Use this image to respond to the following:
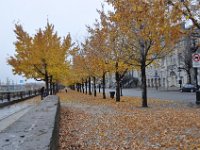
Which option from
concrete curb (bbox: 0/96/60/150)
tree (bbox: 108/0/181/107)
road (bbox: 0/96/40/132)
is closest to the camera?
concrete curb (bbox: 0/96/60/150)

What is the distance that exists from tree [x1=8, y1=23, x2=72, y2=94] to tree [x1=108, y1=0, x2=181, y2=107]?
49.0 ft

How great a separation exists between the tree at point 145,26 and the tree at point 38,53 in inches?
587

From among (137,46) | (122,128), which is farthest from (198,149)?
(137,46)

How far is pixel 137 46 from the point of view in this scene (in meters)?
23.5

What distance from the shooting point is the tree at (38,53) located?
130 ft

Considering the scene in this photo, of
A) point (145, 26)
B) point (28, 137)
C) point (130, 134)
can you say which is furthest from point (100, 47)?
point (28, 137)

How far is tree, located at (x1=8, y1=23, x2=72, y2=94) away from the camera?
39.6 meters

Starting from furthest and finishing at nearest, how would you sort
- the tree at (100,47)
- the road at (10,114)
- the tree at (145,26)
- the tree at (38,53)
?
the tree at (38,53)
the tree at (100,47)
the road at (10,114)
the tree at (145,26)

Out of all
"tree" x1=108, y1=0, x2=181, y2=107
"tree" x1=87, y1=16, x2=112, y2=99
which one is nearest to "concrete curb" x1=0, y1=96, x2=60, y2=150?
"tree" x1=108, y1=0, x2=181, y2=107

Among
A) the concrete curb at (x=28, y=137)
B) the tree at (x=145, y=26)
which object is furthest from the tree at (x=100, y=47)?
the concrete curb at (x=28, y=137)

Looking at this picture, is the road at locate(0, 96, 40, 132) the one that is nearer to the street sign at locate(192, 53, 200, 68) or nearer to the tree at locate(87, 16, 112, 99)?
the tree at locate(87, 16, 112, 99)

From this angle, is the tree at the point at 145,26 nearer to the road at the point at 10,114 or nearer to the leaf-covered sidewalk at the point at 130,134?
the leaf-covered sidewalk at the point at 130,134

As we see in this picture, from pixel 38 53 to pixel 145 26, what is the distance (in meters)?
20.3

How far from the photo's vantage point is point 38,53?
3928cm
